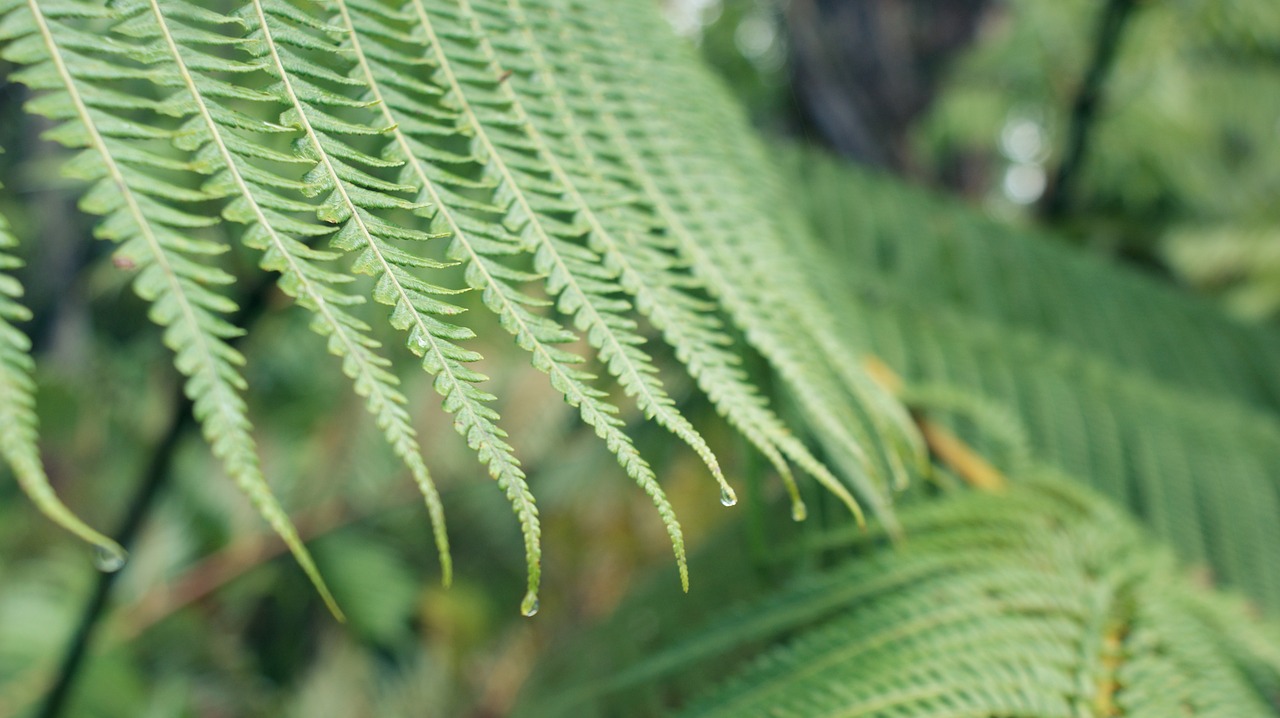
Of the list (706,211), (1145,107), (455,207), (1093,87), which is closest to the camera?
(455,207)

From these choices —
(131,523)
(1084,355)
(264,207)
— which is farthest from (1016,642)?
(131,523)

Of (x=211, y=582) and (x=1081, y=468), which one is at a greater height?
(x=1081, y=468)

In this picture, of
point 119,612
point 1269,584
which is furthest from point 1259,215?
point 119,612

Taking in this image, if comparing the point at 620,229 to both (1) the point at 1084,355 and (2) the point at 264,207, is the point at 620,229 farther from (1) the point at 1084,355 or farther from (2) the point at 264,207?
(1) the point at 1084,355

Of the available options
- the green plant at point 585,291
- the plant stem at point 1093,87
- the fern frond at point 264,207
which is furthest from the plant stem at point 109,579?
the plant stem at point 1093,87

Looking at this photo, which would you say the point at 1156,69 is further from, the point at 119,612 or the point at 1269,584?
the point at 119,612

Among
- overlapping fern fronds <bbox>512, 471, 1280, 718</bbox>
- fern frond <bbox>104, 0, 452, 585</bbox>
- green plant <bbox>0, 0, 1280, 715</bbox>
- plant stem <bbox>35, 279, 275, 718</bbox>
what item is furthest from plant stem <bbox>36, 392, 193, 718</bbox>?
fern frond <bbox>104, 0, 452, 585</bbox>
